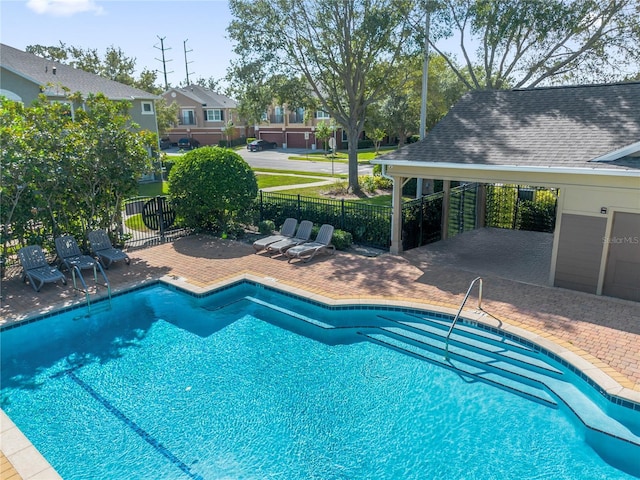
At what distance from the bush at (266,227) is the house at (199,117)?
5204cm

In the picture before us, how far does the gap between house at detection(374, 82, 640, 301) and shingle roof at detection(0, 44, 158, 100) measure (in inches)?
931

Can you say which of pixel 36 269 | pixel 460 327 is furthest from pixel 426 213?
pixel 36 269

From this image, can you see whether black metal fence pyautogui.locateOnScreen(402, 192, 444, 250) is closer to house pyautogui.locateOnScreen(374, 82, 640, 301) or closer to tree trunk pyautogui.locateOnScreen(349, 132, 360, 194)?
house pyautogui.locateOnScreen(374, 82, 640, 301)

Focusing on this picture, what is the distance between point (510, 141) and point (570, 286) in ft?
13.8

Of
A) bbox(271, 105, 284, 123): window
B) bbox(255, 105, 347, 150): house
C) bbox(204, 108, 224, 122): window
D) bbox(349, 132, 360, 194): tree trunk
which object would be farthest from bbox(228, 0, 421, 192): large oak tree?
bbox(204, 108, 224, 122): window

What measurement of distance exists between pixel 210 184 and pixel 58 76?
2043cm

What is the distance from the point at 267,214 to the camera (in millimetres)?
18266

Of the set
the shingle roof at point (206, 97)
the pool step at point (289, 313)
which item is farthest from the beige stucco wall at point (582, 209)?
the shingle roof at point (206, 97)

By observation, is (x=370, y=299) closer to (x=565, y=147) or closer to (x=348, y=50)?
(x=565, y=147)

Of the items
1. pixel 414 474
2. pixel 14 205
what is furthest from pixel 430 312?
pixel 14 205

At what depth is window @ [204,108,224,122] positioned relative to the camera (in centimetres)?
6744

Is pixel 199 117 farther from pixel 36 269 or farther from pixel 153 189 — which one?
pixel 36 269

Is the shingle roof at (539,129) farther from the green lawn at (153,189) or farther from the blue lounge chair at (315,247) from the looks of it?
the green lawn at (153,189)

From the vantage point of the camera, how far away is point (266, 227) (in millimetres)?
17141
